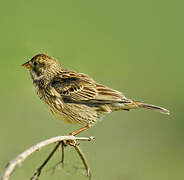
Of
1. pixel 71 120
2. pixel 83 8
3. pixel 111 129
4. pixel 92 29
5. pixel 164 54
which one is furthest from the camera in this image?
pixel 83 8

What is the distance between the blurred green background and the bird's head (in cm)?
99

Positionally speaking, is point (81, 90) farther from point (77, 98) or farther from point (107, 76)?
point (107, 76)

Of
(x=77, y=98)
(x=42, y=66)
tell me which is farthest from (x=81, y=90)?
(x=42, y=66)

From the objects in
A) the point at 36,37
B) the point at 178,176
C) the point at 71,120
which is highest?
the point at 36,37

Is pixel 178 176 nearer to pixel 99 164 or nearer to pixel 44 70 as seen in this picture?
pixel 99 164

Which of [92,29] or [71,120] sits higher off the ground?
[92,29]

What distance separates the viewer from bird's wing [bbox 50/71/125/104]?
567 centimetres

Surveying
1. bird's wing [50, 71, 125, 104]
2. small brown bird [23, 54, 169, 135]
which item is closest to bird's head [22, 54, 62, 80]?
small brown bird [23, 54, 169, 135]

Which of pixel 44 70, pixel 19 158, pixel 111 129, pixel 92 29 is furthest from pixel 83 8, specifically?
pixel 19 158

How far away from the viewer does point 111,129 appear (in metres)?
10.5

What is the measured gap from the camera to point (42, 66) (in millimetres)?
6102

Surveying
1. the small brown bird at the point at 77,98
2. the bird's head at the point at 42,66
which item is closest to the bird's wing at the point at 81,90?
the small brown bird at the point at 77,98

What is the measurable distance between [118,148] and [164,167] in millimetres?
793

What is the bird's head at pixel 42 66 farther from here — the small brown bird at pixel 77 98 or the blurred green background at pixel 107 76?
the blurred green background at pixel 107 76
